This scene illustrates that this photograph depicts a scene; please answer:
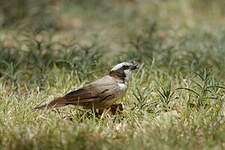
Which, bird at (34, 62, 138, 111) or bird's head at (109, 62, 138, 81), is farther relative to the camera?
bird's head at (109, 62, 138, 81)

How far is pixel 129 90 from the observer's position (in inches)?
212

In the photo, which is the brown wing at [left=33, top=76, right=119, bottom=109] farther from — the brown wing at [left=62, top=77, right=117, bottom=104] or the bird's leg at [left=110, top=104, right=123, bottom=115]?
the bird's leg at [left=110, top=104, right=123, bottom=115]

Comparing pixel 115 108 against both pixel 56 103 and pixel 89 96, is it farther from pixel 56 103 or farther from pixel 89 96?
pixel 56 103

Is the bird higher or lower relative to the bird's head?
lower

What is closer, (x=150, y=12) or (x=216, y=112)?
(x=216, y=112)

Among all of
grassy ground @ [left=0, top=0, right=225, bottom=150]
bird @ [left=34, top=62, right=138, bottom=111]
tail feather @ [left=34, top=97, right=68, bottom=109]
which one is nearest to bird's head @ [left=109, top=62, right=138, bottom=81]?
bird @ [left=34, top=62, right=138, bottom=111]

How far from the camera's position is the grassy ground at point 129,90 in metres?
4.09

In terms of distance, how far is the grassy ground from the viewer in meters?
4.09

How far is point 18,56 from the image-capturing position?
21.8 ft

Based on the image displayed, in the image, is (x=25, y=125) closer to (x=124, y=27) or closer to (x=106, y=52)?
(x=106, y=52)

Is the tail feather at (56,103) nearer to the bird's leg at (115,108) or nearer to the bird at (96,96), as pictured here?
the bird at (96,96)

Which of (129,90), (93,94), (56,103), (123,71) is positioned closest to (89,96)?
(93,94)

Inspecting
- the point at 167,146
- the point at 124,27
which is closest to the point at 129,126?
the point at 167,146

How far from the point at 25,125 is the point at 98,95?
618 millimetres
